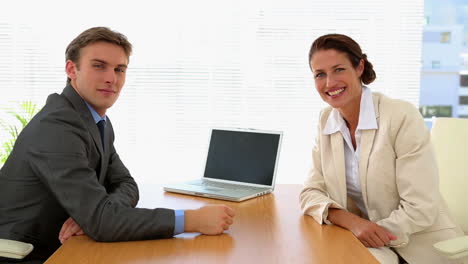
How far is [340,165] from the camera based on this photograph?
2049mm

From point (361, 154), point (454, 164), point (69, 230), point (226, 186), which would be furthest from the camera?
point (226, 186)

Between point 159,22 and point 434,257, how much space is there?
3.26 meters

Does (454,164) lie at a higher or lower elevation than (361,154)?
lower

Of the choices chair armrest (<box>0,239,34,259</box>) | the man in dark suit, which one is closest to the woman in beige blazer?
the man in dark suit

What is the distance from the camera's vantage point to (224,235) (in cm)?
164

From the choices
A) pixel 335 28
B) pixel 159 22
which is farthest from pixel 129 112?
pixel 335 28

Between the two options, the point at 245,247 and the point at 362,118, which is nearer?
the point at 245,247

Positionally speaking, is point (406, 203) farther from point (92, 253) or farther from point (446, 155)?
point (92, 253)

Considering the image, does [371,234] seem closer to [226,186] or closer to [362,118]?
[362,118]

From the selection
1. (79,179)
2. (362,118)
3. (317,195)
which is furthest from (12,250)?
(362,118)

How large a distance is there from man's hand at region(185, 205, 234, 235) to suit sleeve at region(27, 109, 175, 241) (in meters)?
0.07

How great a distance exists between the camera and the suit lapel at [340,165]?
2.04 m

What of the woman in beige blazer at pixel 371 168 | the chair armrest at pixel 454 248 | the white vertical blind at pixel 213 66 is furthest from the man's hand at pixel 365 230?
the white vertical blind at pixel 213 66

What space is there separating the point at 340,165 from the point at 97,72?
1017 mm
